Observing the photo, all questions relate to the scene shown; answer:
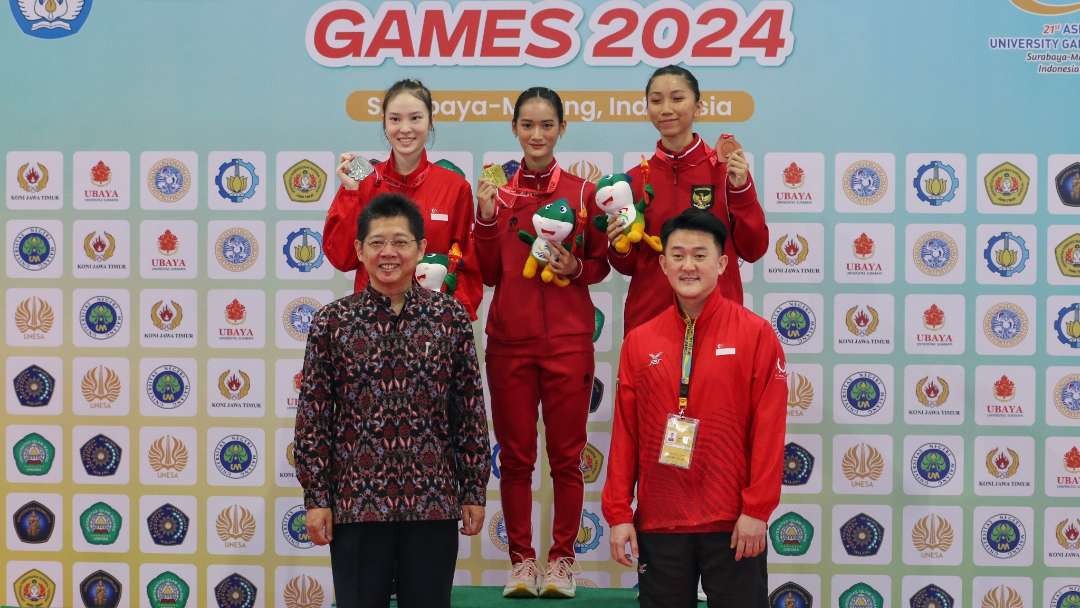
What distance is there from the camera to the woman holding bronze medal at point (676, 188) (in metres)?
3.10

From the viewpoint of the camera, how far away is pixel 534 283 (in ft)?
10.5

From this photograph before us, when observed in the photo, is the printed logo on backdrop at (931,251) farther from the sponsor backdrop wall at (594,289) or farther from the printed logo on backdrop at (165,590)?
the printed logo on backdrop at (165,590)

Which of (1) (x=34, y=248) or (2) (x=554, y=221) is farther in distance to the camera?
(1) (x=34, y=248)

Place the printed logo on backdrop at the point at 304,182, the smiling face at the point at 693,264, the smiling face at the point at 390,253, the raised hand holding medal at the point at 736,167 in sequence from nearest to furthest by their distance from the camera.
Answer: the smiling face at the point at 390,253
the smiling face at the point at 693,264
the raised hand holding medal at the point at 736,167
the printed logo on backdrop at the point at 304,182

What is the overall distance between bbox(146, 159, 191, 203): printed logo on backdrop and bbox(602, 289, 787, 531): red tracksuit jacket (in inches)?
→ 84.9

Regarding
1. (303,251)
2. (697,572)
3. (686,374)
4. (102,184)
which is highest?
(102,184)

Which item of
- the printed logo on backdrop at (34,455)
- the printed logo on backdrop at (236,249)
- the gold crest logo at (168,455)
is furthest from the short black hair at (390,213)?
the printed logo on backdrop at (34,455)

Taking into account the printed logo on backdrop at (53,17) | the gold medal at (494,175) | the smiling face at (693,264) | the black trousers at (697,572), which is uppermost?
the printed logo on backdrop at (53,17)

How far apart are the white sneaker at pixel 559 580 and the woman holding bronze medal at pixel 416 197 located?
2.84 feet

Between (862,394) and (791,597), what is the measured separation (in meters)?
0.82

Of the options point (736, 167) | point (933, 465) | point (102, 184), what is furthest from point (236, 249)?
point (933, 465)

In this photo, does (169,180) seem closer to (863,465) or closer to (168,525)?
(168,525)

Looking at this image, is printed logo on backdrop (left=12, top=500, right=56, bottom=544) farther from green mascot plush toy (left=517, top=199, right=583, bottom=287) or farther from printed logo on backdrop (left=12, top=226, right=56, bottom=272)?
green mascot plush toy (left=517, top=199, right=583, bottom=287)

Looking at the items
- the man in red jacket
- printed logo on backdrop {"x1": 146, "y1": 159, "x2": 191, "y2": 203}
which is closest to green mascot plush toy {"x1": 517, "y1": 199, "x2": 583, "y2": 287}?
the man in red jacket
